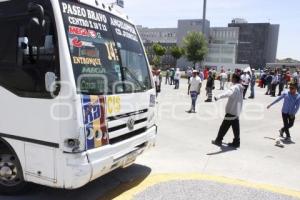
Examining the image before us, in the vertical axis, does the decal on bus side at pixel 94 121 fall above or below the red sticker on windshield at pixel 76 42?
below

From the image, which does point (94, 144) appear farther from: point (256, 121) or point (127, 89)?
point (256, 121)

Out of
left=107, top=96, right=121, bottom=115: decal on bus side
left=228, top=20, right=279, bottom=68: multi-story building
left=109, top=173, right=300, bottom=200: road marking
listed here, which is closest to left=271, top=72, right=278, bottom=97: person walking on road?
left=109, top=173, right=300, bottom=200: road marking

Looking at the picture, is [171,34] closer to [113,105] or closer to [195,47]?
[195,47]

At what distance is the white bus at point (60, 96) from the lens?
4.45 metres

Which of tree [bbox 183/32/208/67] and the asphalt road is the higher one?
tree [bbox 183/32/208/67]

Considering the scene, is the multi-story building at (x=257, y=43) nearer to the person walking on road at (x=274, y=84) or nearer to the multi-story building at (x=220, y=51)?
the multi-story building at (x=220, y=51)

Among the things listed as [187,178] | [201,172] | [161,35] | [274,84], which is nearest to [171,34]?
[161,35]

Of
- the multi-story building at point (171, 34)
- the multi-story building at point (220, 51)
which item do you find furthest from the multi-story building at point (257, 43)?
the multi-story building at point (220, 51)

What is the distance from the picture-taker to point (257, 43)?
138 m

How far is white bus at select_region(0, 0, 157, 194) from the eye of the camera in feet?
14.6

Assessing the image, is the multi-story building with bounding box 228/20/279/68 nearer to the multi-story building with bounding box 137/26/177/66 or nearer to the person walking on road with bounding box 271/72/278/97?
the multi-story building with bounding box 137/26/177/66

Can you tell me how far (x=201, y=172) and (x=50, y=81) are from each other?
343cm

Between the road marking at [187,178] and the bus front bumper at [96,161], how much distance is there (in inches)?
17.7

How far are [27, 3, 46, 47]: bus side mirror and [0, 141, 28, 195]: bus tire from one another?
5.30 feet
